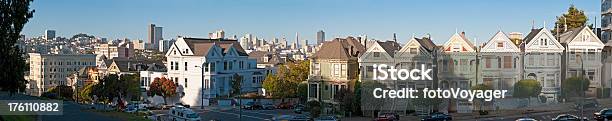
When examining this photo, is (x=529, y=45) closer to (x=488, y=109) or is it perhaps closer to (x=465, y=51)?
(x=465, y=51)

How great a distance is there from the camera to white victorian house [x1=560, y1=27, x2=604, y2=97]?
130 feet

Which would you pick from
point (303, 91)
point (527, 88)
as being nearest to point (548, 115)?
point (527, 88)

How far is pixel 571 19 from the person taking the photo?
169ft

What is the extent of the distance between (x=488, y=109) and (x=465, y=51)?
5.61 metres

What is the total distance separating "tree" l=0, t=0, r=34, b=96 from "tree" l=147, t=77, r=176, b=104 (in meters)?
33.4

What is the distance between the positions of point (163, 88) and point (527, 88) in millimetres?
28848

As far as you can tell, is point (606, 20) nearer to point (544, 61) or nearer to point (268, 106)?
point (544, 61)

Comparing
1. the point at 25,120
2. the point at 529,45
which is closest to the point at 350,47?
the point at 529,45

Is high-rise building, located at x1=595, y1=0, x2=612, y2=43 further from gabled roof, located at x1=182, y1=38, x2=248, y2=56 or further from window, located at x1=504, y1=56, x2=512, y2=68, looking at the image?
gabled roof, located at x1=182, y1=38, x2=248, y2=56

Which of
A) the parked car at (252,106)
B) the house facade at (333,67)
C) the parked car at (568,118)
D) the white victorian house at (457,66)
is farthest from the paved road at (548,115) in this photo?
the parked car at (252,106)

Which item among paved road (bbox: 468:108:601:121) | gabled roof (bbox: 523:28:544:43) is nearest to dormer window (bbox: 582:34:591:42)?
gabled roof (bbox: 523:28:544:43)

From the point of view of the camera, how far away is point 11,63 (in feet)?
72.4

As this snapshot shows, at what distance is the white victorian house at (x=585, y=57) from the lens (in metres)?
39.7

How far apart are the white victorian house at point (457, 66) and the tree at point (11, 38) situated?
22.0 metres
